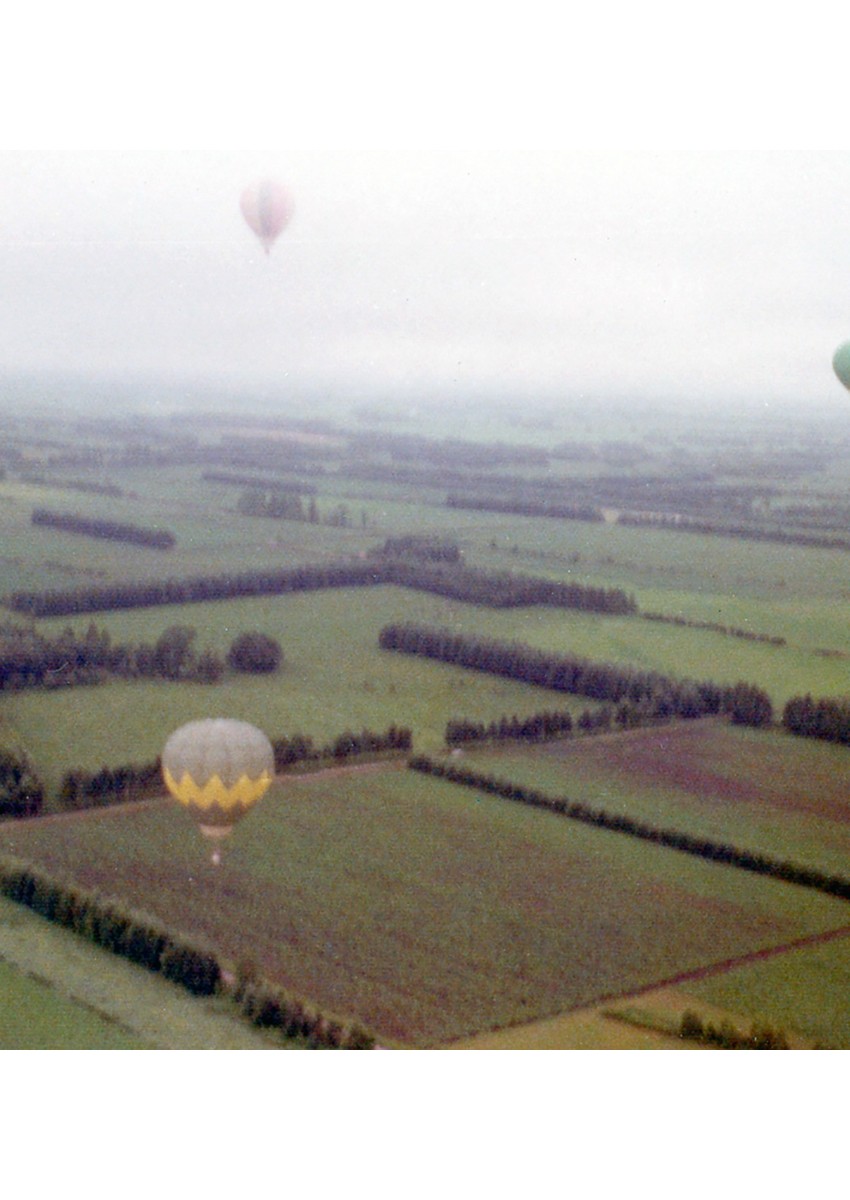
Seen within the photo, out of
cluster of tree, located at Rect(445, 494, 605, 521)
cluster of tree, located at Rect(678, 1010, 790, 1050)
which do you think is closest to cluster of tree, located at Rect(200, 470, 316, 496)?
cluster of tree, located at Rect(445, 494, 605, 521)

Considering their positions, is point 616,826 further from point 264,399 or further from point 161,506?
point 264,399

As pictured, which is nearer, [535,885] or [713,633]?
[535,885]

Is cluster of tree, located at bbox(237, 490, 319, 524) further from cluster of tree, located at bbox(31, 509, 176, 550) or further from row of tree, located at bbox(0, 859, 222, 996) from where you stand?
row of tree, located at bbox(0, 859, 222, 996)

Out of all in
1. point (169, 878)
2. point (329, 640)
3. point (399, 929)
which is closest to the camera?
point (399, 929)

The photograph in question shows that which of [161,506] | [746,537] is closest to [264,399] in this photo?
[161,506]

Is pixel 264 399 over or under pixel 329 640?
over

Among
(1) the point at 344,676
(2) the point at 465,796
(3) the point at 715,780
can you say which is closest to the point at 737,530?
(1) the point at 344,676

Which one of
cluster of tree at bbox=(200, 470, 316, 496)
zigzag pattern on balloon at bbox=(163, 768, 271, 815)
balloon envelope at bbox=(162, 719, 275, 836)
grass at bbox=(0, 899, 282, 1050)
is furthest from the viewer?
cluster of tree at bbox=(200, 470, 316, 496)

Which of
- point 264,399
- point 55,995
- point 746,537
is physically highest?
point 264,399
